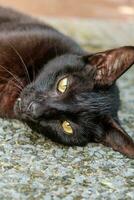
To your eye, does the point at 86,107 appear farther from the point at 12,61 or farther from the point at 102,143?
the point at 12,61

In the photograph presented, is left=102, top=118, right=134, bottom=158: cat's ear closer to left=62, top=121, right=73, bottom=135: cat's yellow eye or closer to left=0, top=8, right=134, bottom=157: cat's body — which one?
left=0, top=8, right=134, bottom=157: cat's body

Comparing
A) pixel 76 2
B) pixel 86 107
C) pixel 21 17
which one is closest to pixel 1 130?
pixel 86 107

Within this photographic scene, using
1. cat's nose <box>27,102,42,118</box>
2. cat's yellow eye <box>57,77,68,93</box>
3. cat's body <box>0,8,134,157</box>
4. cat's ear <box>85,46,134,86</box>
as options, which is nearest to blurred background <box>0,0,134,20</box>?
A: cat's body <box>0,8,134,157</box>

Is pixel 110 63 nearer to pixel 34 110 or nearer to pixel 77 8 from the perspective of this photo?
pixel 34 110

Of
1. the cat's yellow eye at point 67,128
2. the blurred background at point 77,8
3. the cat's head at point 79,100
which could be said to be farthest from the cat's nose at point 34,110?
the blurred background at point 77,8

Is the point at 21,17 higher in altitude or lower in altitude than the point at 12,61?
higher

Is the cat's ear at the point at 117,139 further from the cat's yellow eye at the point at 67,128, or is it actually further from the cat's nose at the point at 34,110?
the cat's nose at the point at 34,110
